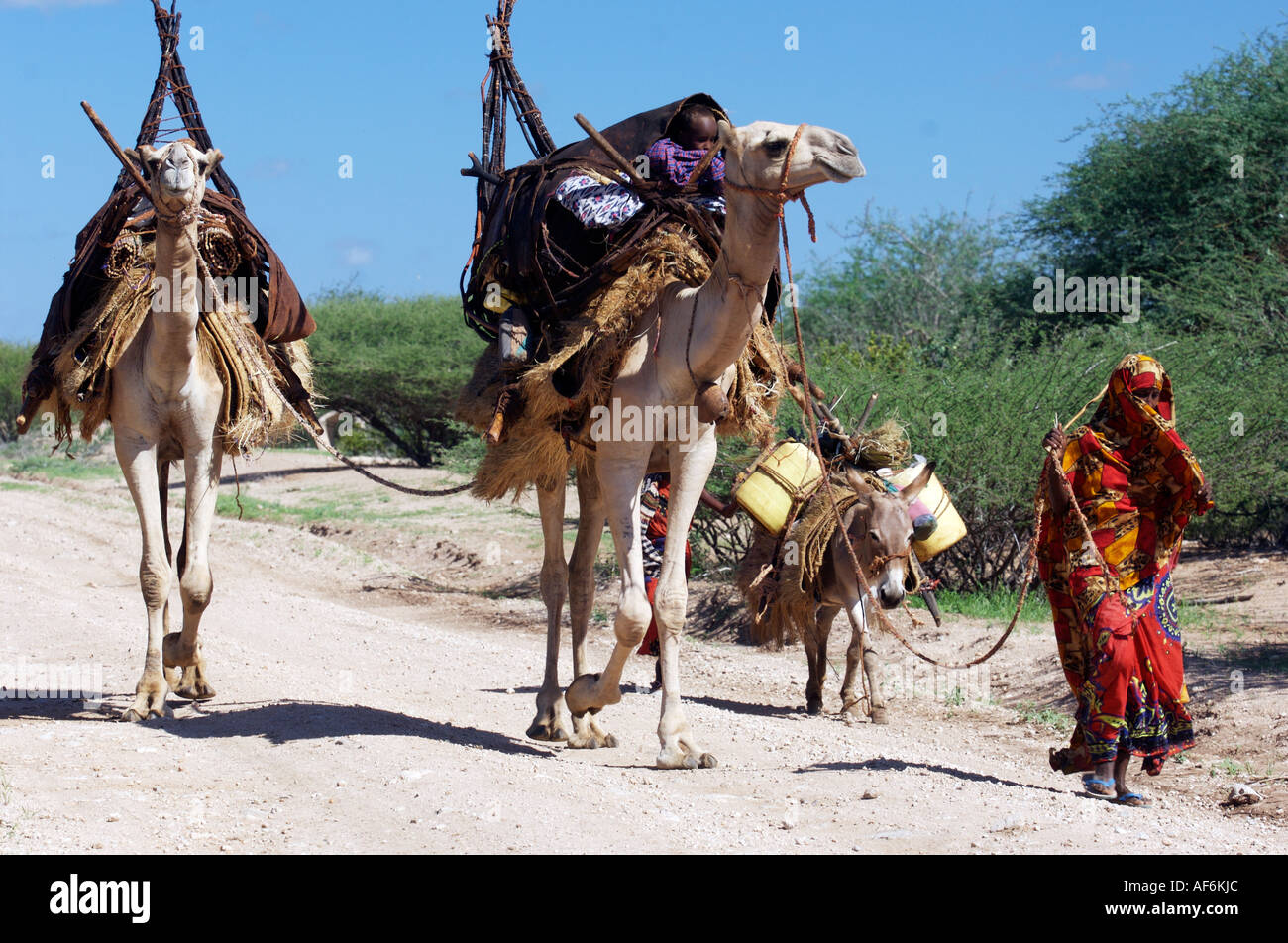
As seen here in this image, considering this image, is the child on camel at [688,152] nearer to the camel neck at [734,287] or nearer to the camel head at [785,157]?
the camel neck at [734,287]

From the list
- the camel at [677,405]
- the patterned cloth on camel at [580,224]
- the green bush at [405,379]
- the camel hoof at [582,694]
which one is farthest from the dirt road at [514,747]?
the green bush at [405,379]

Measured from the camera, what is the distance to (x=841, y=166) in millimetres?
5918

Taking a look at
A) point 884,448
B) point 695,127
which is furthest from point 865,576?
point 695,127

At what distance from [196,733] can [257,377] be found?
220cm

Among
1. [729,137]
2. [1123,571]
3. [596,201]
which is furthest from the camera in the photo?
[596,201]

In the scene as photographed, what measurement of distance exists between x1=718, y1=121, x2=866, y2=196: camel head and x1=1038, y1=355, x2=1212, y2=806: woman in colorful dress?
1865 mm

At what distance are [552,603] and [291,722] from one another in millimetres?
1676

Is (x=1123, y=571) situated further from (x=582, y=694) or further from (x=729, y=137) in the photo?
(x=729, y=137)

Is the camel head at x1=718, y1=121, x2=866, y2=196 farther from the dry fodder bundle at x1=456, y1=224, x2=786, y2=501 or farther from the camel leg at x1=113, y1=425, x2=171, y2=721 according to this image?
the camel leg at x1=113, y1=425, x2=171, y2=721

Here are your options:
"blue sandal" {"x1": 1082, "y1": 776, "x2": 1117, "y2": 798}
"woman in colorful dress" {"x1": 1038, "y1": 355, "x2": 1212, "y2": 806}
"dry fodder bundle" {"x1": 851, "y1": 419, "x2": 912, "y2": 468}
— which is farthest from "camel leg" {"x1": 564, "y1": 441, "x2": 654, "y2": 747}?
"dry fodder bundle" {"x1": 851, "y1": 419, "x2": 912, "y2": 468}

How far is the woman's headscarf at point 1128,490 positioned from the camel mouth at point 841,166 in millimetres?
2066

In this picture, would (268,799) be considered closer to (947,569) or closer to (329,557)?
(947,569)
